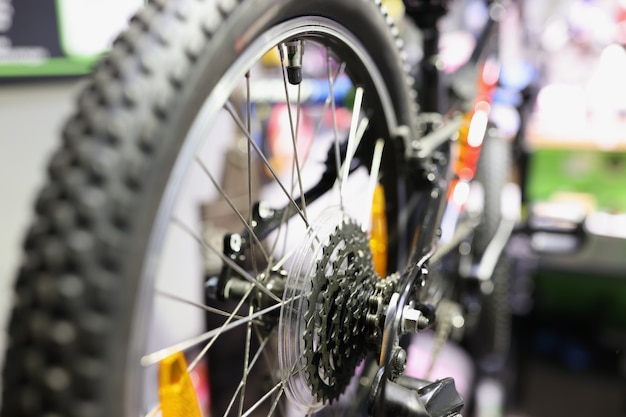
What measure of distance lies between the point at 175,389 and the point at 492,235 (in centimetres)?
79

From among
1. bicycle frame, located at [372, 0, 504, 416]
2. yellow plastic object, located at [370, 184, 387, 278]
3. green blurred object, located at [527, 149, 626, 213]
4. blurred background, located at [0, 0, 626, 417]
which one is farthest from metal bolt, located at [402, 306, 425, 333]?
green blurred object, located at [527, 149, 626, 213]

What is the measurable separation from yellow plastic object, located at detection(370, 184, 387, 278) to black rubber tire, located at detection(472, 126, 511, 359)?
0.36 metres

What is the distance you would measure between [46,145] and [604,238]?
146 cm

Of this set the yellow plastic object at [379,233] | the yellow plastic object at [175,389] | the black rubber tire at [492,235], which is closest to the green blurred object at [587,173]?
the black rubber tire at [492,235]

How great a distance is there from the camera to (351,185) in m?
0.95

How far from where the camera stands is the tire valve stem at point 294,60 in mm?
524

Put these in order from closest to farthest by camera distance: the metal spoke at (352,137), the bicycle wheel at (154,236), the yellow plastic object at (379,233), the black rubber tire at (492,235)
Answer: the bicycle wheel at (154,236) → the metal spoke at (352,137) → the yellow plastic object at (379,233) → the black rubber tire at (492,235)

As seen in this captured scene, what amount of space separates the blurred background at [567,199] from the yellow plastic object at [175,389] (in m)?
0.95

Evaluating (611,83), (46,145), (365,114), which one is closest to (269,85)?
(46,145)

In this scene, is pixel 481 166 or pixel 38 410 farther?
pixel 481 166

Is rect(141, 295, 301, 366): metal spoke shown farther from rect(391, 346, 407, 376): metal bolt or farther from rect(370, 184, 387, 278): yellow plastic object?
rect(370, 184, 387, 278): yellow plastic object

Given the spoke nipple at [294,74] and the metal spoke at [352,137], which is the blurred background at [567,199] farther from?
the spoke nipple at [294,74]

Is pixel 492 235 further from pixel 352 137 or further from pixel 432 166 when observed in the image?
pixel 352 137

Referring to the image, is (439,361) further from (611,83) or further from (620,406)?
(611,83)
